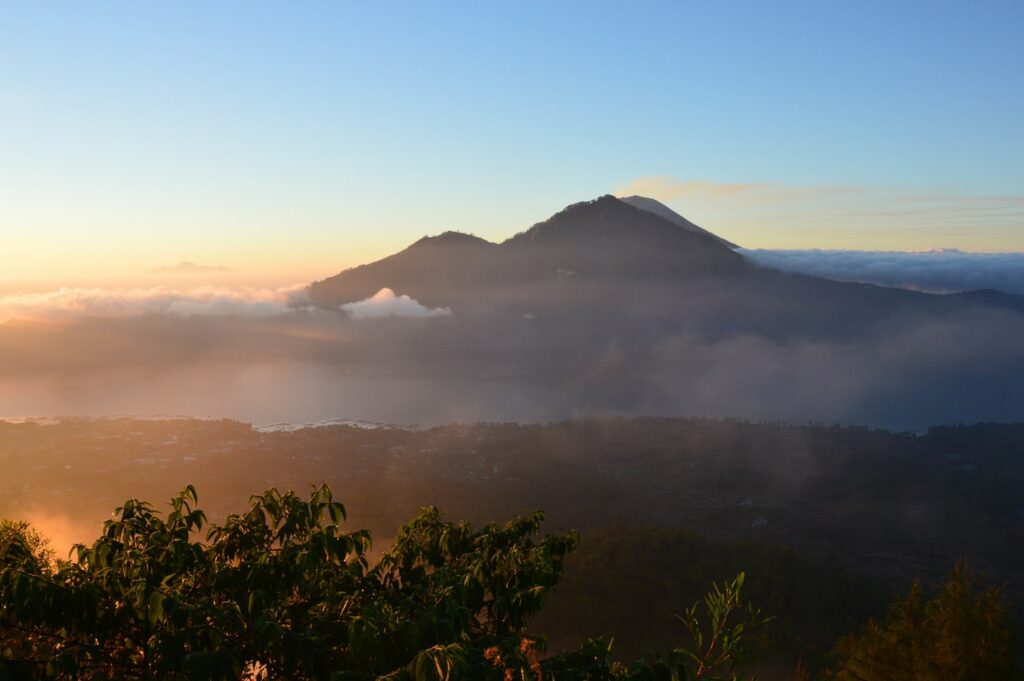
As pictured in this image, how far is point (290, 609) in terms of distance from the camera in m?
3.86

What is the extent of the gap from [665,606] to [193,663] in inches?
1134

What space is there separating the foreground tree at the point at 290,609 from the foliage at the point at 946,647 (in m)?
9.88

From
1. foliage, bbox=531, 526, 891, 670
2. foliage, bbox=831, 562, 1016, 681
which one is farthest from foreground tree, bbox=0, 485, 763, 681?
foliage, bbox=531, 526, 891, 670

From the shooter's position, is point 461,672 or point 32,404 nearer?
point 461,672

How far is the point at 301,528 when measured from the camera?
4.30m

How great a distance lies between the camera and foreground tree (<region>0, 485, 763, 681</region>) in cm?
295

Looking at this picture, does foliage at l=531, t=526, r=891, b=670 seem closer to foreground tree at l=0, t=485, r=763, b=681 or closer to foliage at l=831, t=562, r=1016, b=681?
foliage at l=831, t=562, r=1016, b=681

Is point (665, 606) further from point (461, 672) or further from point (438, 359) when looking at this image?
point (438, 359)

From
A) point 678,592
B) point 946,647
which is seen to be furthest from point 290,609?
point 678,592

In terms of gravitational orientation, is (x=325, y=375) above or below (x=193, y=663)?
below

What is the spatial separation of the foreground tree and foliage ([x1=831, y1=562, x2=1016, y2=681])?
9.88 meters

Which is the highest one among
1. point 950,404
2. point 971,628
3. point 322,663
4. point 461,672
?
point 461,672

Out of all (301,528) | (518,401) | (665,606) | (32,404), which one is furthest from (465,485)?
(32,404)

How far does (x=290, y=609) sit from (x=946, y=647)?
11.3 metres
